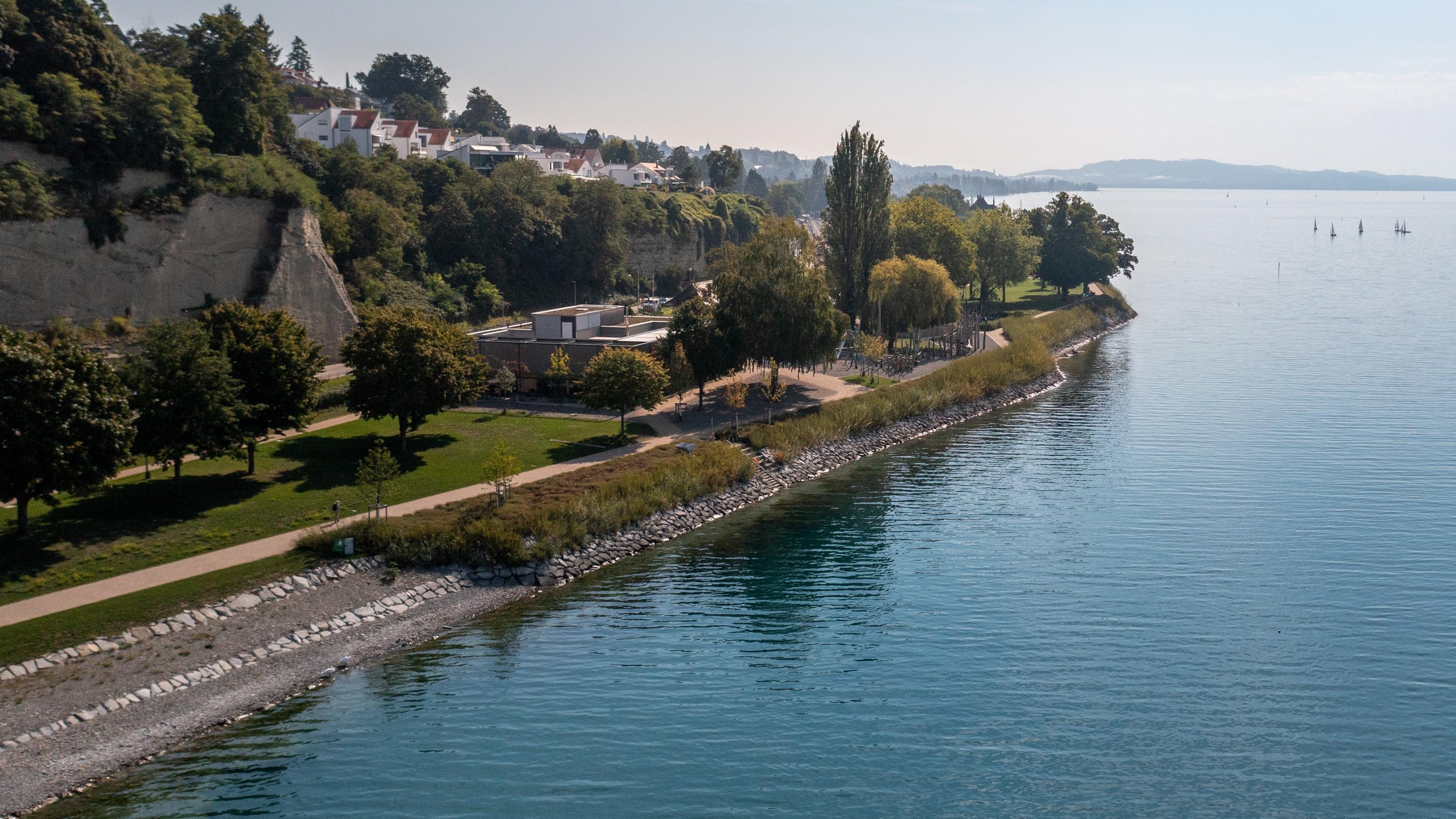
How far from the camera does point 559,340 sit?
67938 millimetres

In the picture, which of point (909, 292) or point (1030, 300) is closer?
point (909, 292)

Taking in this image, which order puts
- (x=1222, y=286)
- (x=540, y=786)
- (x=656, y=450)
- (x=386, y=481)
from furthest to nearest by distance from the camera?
1. (x=1222, y=286)
2. (x=656, y=450)
3. (x=386, y=481)
4. (x=540, y=786)

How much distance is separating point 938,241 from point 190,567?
7975 cm

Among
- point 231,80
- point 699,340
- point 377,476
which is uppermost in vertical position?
point 231,80

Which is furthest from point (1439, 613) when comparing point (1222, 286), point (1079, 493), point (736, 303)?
point (1222, 286)

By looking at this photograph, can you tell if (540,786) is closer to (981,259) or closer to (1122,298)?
(981,259)

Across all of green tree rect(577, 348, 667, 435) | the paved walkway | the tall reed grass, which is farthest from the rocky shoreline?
the tall reed grass

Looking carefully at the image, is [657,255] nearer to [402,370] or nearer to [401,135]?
[401,135]

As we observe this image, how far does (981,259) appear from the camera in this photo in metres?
113

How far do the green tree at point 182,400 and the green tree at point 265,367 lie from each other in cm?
199

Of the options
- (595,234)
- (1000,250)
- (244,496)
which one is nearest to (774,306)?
(244,496)

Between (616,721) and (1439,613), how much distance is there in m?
29.4

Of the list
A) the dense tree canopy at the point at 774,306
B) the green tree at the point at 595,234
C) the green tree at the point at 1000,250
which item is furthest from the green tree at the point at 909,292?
the green tree at the point at 595,234

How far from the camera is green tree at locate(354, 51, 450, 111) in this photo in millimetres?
180625
